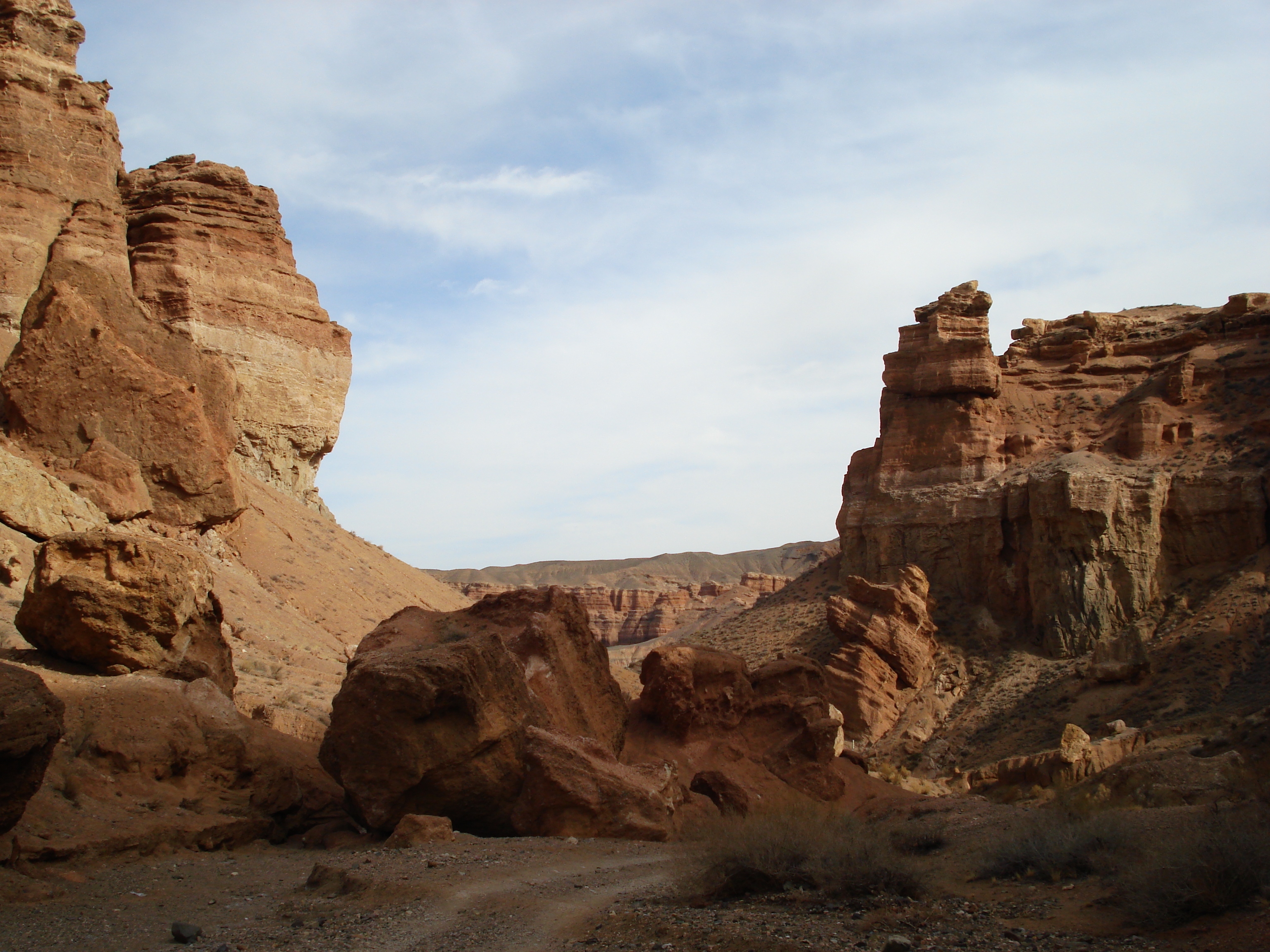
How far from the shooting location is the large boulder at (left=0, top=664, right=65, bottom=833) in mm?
7785

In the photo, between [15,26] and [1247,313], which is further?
[1247,313]

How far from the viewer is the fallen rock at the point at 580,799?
1242 centimetres

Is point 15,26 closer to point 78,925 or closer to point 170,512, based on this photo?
point 170,512

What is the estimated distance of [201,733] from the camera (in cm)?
1162

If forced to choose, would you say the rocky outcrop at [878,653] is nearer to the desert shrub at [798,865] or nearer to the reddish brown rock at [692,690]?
the reddish brown rock at [692,690]

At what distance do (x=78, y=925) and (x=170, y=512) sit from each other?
50.8 feet

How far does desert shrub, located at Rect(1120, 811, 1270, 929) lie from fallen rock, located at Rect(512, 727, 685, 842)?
6.00m

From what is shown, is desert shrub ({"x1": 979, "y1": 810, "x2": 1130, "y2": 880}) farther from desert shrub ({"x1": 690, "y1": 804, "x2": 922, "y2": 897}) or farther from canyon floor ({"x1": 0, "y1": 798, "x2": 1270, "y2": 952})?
desert shrub ({"x1": 690, "y1": 804, "x2": 922, "y2": 897})

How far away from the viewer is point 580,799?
493 inches

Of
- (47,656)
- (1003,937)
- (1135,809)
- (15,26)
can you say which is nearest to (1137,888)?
(1003,937)

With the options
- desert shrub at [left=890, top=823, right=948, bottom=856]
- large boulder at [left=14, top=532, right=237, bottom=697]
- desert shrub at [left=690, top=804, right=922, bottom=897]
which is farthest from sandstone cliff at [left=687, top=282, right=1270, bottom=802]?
large boulder at [left=14, top=532, right=237, bottom=697]

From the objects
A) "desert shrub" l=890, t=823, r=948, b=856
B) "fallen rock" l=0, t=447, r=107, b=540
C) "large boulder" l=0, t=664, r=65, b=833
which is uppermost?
"fallen rock" l=0, t=447, r=107, b=540

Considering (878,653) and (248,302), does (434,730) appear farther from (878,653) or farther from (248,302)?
(248,302)

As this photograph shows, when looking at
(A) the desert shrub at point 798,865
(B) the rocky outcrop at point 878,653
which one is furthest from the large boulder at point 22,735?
(B) the rocky outcrop at point 878,653
